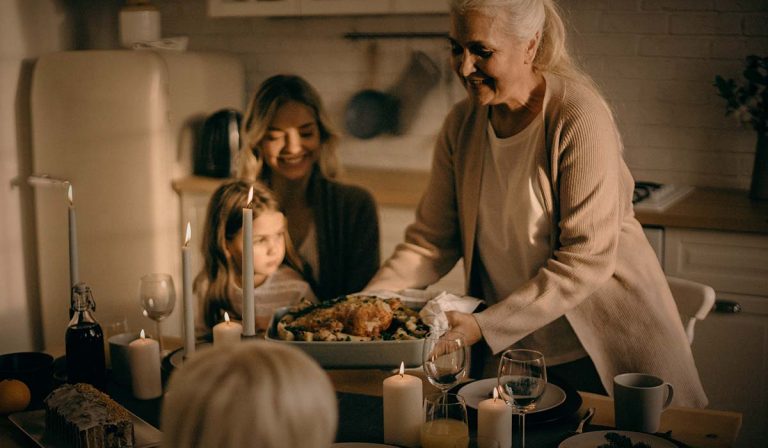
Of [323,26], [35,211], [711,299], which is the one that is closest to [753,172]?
[711,299]

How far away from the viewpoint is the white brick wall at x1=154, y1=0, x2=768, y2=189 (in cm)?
315

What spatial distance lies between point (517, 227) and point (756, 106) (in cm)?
137

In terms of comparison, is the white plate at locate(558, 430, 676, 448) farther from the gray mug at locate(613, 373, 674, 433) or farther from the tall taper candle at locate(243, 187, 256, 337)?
the tall taper candle at locate(243, 187, 256, 337)

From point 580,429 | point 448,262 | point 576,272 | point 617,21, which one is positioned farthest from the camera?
point 617,21

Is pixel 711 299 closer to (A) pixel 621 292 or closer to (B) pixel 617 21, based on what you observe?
(A) pixel 621 292

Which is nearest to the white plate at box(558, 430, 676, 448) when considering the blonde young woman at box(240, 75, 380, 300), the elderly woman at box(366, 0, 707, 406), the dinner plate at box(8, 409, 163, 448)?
the elderly woman at box(366, 0, 707, 406)

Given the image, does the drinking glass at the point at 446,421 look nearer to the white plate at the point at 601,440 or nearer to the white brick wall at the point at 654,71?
the white plate at the point at 601,440

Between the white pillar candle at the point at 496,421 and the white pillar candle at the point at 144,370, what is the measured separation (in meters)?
0.60

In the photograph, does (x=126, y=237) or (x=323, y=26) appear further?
(x=323, y=26)

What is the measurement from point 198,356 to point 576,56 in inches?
113

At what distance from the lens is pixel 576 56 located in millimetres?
3355

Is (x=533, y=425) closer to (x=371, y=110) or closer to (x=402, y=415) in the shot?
(x=402, y=415)

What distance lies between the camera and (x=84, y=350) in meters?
1.62

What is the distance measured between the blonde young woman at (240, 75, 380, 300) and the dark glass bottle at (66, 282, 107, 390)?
164 cm
